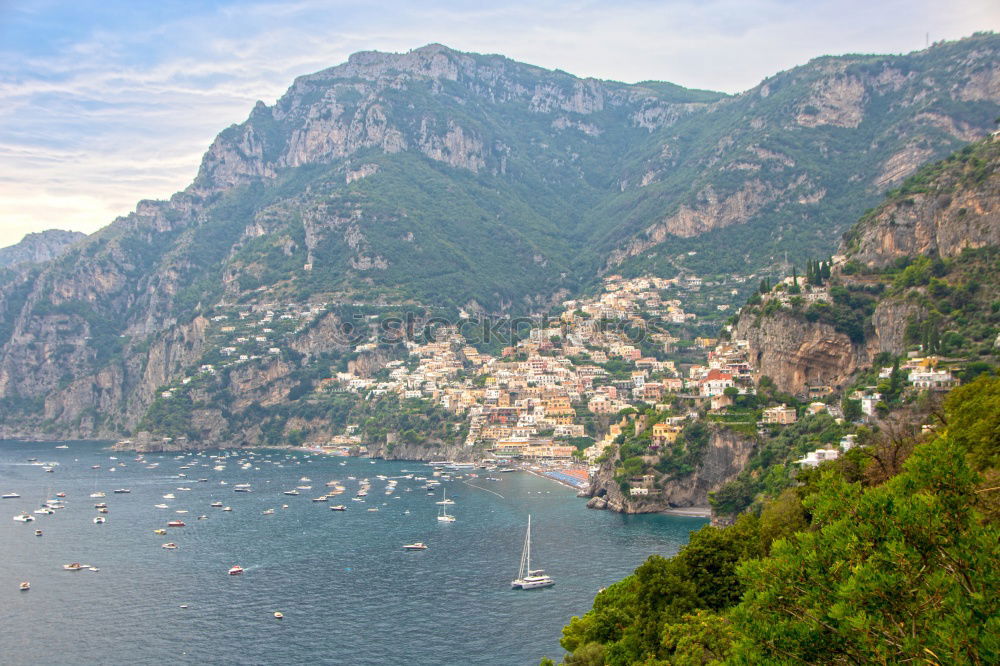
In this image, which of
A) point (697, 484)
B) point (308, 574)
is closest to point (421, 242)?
point (697, 484)

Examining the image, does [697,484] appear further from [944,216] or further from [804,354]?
[944,216]

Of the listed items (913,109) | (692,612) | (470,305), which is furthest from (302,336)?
(692,612)

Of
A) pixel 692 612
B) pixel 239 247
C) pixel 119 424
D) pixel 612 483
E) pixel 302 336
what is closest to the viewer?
pixel 692 612

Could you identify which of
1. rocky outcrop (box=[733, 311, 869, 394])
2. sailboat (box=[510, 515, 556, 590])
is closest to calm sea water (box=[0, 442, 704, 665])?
sailboat (box=[510, 515, 556, 590])

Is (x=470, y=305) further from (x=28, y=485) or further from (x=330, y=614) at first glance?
(x=330, y=614)

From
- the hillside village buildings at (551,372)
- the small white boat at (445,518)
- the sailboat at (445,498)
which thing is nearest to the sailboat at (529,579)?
the small white boat at (445,518)
